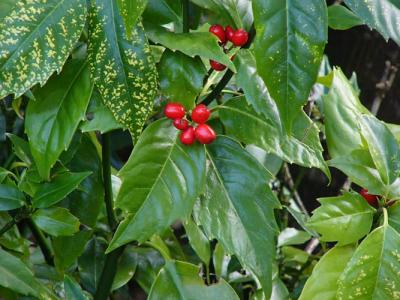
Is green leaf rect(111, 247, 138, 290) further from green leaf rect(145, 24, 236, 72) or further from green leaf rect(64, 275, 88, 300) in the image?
green leaf rect(145, 24, 236, 72)

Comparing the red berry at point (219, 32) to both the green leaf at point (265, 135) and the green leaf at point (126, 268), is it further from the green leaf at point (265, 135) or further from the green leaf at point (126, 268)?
the green leaf at point (126, 268)

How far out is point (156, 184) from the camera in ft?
2.23

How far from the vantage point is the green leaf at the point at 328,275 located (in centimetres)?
75

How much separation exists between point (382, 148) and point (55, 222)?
0.42m

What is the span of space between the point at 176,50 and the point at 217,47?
5 cm

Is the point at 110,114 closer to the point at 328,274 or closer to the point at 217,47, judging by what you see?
the point at 217,47

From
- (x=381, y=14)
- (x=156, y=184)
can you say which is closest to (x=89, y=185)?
(x=156, y=184)

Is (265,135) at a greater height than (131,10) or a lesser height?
lesser

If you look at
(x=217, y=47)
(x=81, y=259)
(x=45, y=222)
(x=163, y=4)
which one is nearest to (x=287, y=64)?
(x=217, y=47)

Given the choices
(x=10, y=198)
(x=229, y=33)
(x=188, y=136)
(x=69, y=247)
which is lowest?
(x=69, y=247)

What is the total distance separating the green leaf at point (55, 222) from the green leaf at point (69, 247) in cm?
10

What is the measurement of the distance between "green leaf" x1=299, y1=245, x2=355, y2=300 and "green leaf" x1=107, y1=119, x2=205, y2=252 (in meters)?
0.19

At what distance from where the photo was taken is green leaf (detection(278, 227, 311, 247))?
1143mm

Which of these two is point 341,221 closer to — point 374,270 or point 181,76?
point 374,270
